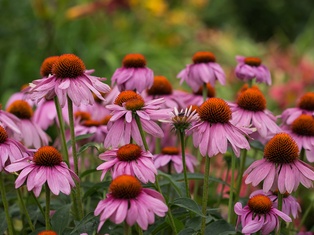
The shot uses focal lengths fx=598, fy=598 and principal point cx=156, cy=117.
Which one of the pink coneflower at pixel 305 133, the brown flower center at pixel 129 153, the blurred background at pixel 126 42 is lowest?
the blurred background at pixel 126 42

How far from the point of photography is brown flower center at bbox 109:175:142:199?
979 mm

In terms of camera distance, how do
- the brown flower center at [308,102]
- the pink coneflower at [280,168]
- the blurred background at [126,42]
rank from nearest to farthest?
the pink coneflower at [280,168], the brown flower center at [308,102], the blurred background at [126,42]

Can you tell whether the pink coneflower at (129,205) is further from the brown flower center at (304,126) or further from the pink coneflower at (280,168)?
the brown flower center at (304,126)

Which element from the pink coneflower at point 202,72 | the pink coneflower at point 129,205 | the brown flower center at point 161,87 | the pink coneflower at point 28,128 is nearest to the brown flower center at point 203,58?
the pink coneflower at point 202,72

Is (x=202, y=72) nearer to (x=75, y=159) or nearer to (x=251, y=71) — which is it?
(x=251, y=71)

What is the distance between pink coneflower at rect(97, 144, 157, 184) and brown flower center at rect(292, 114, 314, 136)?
0.49m

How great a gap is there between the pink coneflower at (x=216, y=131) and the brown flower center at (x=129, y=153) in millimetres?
124

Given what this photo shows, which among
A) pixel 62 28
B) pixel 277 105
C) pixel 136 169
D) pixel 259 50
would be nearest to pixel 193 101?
pixel 136 169

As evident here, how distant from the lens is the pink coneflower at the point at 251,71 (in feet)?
5.52

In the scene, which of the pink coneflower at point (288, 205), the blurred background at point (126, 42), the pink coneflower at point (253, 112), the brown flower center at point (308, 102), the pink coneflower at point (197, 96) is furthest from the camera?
the blurred background at point (126, 42)

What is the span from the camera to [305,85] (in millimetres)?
3867

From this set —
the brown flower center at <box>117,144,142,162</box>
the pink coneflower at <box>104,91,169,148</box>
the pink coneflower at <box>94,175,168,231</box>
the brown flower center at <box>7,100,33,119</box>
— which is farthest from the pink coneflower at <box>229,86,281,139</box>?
the brown flower center at <box>7,100,33,119</box>

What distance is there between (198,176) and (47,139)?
1.55ft

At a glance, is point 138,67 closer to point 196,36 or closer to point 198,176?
point 198,176
